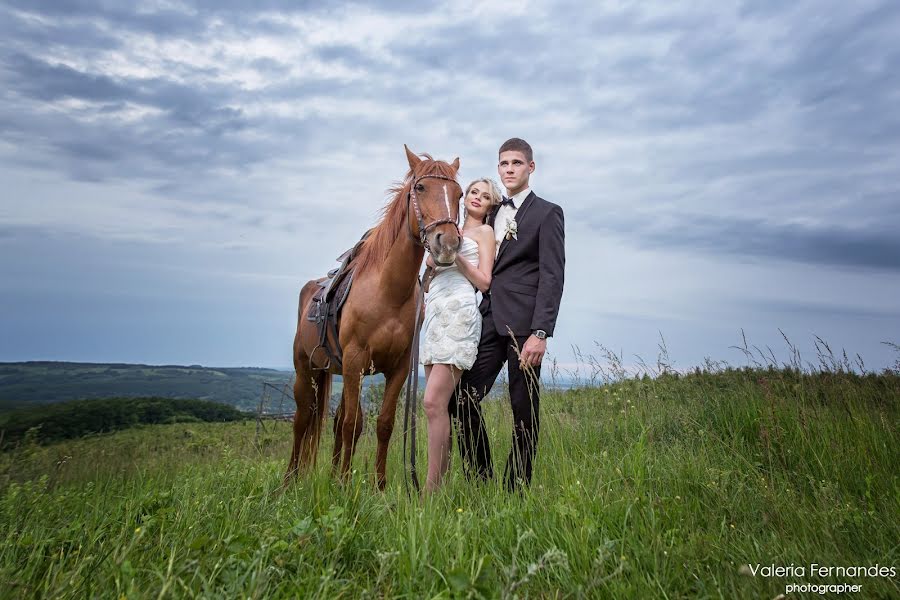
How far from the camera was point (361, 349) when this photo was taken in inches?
189

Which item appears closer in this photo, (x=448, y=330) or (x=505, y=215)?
(x=448, y=330)

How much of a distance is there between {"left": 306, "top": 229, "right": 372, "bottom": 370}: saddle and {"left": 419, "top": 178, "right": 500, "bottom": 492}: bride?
1.42 m

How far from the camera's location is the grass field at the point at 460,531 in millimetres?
2311

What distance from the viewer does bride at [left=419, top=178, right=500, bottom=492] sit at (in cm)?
390

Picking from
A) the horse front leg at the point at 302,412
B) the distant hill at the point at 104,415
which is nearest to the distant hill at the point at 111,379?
A: the distant hill at the point at 104,415

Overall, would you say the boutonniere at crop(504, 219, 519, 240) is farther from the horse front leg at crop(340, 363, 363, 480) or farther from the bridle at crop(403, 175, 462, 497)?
the horse front leg at crop(340, 363, 363, 480)

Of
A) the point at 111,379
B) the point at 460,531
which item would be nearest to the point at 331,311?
the point at 460,531

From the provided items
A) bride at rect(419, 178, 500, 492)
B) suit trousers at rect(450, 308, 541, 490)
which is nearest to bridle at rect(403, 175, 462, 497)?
bride at rect(419, 178, 500, 492)

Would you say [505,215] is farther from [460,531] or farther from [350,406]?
[460,531]

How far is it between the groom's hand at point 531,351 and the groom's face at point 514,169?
3.85 feet

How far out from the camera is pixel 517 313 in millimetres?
3949

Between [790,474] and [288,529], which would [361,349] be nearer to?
[288,529]

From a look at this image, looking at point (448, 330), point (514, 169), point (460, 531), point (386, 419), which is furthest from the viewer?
point (386, 419)

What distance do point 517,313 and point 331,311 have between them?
7.21ft
